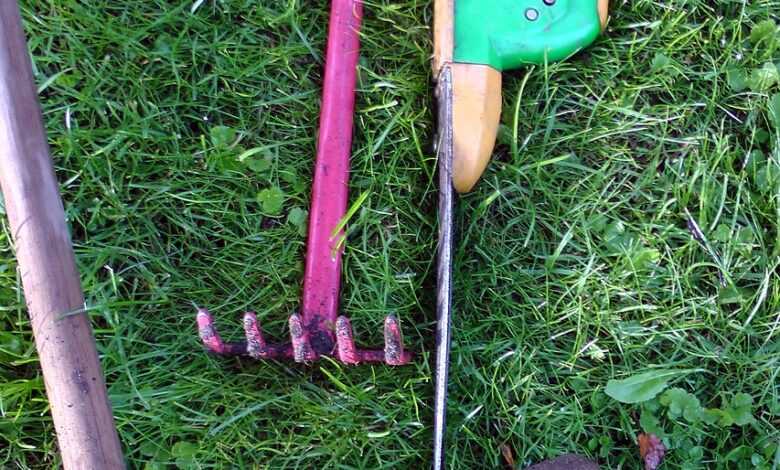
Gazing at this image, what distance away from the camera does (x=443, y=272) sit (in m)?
1.75

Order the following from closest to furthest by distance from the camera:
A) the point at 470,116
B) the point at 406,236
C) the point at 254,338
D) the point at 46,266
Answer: the point at 46,266 → the point at 254,338 → the point at 470,116 → the point at 406,236

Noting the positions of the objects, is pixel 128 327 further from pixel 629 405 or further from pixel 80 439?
pixel 629 405

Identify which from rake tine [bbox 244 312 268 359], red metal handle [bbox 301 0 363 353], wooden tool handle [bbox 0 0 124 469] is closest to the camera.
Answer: wooden tool handle [bbox 0 0 124 469]

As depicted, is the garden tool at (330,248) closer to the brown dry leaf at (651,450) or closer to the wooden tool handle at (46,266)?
the wooden tool handle at (46,266)

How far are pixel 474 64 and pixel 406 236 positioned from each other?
0.50m

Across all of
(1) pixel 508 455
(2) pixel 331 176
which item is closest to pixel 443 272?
(2) pixel 331 176

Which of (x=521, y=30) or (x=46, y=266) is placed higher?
(x=521, y=30)

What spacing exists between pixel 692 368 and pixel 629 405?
0.69 feet

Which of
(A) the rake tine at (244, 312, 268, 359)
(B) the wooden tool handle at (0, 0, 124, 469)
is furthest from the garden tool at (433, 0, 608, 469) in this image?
(B) the wooden tool handle at (0, 0, 124, 469)

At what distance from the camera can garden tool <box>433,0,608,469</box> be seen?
5.75ft

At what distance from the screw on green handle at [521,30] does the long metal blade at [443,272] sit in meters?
0.12

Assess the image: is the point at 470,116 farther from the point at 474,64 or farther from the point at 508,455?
the point at 508,455

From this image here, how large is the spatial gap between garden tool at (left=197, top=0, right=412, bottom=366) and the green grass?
0.07 meters

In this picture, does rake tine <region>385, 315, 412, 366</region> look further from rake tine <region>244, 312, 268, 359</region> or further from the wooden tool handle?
the wooden tool handle
